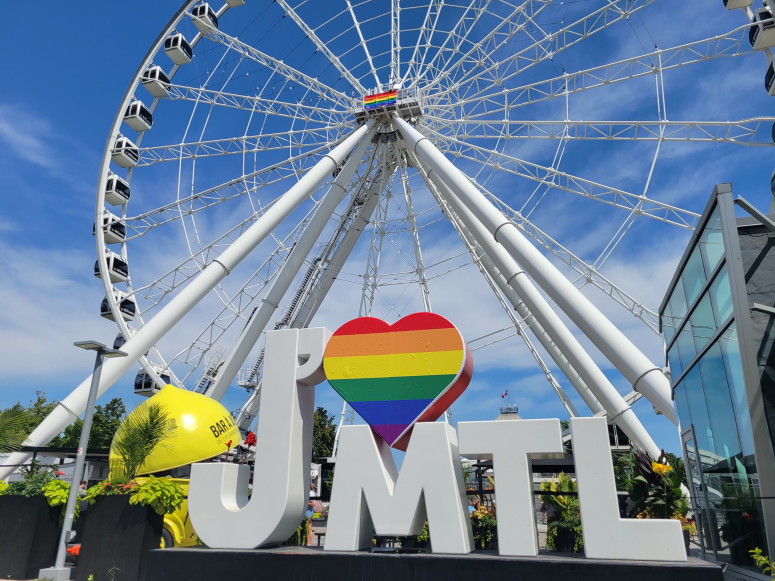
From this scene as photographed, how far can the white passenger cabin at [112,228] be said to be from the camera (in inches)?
843

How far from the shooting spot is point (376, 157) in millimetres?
23484

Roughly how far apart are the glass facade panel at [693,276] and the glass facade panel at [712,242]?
32cm

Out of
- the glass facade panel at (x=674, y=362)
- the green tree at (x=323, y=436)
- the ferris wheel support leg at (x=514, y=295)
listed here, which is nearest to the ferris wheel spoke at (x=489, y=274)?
the ferris wheel support leg at (x=514, y=295)

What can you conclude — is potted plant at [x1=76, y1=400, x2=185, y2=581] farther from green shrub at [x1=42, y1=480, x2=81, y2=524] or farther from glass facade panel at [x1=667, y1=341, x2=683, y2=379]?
glass facade panel at [x1=667, y1=341, x2=683, y2=379]

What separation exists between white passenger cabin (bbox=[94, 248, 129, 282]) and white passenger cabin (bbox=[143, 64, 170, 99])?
6563mm

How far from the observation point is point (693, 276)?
9383mm

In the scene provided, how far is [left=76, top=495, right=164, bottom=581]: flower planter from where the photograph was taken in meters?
9.36

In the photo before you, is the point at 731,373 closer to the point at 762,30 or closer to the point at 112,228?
the point at 762,30

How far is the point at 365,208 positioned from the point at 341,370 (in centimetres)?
1431

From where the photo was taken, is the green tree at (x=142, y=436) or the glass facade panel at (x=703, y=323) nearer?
the glass facade panel at (x=703, y=323)

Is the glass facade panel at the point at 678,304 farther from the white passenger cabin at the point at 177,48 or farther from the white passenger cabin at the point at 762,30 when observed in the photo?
the white passenger cabin at the point at 177,48

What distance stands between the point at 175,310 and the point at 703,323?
41.7 ft

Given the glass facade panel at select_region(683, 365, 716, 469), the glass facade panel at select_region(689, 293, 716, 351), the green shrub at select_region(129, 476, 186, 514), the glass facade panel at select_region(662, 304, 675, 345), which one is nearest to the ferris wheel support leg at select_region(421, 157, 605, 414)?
the glass facade panel at select_region(662, 304, 675, 345)

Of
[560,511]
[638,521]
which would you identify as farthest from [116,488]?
[560,511]
